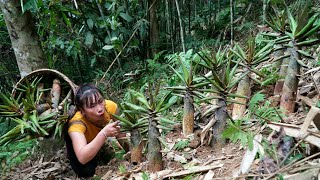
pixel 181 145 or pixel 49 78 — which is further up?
pixel 49 78

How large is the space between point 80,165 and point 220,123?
46.4 inches

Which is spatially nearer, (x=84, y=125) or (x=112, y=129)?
(x=112, y=129)

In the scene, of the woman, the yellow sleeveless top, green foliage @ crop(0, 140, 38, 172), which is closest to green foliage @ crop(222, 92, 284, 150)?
the woman

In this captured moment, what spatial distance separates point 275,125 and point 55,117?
1658 mm

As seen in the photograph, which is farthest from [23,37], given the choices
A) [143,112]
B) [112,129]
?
[143,112]

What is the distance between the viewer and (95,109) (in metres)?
2.56

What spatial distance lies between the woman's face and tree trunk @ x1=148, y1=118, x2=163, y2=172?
22.0 inches

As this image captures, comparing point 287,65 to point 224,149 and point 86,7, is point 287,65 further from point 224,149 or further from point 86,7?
point 86,7

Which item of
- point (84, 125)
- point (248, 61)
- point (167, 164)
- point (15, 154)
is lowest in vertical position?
point (15, 154)

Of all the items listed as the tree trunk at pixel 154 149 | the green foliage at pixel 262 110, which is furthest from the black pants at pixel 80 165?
the green foliage at pixel 262 110

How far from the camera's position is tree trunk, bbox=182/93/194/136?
2445mm

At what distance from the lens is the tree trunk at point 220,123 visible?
7.20 feet

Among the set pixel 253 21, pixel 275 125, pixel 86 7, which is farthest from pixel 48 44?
pixel 275 125

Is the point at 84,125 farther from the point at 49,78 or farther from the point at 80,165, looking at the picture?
the point at 49,78
